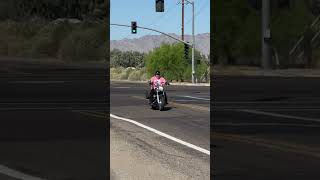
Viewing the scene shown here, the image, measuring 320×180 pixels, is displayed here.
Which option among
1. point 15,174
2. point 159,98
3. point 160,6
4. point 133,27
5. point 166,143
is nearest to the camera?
point 15,174

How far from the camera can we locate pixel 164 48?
74.2 meters

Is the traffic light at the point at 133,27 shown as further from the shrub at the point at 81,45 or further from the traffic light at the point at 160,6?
the shrub at the point at 81,45

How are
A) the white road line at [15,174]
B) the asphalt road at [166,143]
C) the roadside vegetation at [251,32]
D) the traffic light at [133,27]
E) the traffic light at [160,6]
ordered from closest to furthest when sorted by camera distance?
the white road line at [15,174]
the asphalt road at [166,143]
the traffic light at [160,6]
the traffic light at [133,27]
the roadside vegetation at [251,32]

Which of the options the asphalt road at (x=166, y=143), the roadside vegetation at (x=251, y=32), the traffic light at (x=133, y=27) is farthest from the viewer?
the roadside vegetation at (x=251, y=32)

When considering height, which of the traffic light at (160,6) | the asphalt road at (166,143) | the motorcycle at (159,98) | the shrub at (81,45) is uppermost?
the traffic light at (160,6)

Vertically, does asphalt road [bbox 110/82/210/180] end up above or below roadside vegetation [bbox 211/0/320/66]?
below

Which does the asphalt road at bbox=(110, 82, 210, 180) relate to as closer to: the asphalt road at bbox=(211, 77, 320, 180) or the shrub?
the asphalt road at bbox=(211, 77, 320, 180)

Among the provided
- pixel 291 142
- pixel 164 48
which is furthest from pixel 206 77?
pixel 291 142

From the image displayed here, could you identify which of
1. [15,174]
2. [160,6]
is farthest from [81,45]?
[15,174]

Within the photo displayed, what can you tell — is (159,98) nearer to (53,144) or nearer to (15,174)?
(53,144)

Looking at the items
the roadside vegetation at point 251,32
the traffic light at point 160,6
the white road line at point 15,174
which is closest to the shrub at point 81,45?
the roadside vegetation at point 251,32

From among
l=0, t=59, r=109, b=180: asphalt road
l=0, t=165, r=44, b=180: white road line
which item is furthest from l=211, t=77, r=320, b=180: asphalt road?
l=0, t=165, r=44, b=180: white road line

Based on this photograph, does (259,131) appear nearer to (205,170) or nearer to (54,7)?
(205,170)

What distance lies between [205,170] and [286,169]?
1232 millimetres
